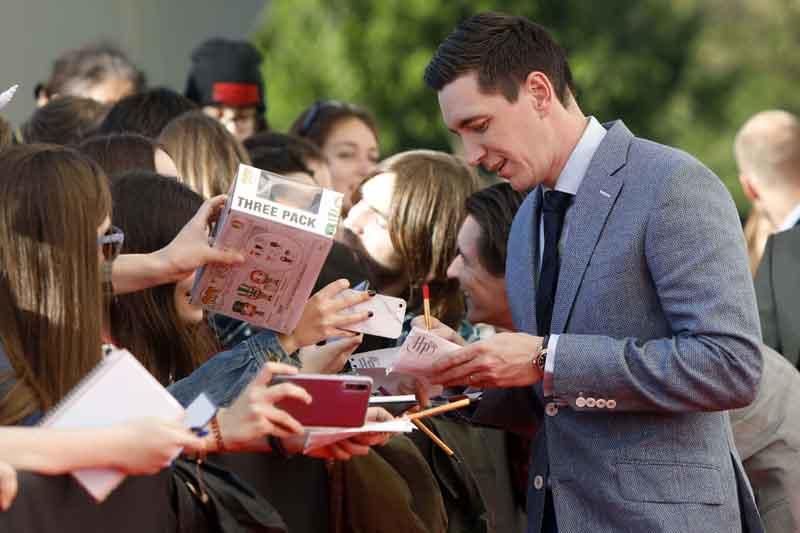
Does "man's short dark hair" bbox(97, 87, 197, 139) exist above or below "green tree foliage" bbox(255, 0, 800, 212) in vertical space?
above

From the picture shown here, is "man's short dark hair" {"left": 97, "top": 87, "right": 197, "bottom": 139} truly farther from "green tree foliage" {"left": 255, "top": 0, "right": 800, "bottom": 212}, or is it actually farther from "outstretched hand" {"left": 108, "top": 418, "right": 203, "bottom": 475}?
"green tree foliage" {"left": 255, "top": 0, "right": 800, "bottom": 212}

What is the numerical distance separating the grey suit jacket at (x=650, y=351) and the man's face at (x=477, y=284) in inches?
44.8

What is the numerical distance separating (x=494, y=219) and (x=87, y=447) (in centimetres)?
246

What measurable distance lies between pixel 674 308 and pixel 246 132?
5.09 metres

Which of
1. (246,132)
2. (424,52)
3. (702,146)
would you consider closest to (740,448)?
(246,132)

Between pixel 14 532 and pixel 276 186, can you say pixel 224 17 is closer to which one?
pixel 276 186

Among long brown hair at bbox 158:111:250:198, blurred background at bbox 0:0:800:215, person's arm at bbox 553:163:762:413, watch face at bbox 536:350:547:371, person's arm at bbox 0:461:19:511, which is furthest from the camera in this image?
blurred background at bbox 0:0:800:215

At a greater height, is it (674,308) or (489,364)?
(674,308)

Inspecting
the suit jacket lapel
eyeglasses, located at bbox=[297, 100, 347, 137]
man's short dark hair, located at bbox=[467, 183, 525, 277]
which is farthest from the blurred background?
the suit jacket lapel

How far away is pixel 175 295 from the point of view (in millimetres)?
4605

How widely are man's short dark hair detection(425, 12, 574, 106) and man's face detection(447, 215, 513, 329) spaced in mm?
1031

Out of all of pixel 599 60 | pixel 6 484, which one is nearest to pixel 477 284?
pixel 6 484

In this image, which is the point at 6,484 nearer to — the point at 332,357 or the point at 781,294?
the point at 332,357

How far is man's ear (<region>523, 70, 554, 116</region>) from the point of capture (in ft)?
14.0
